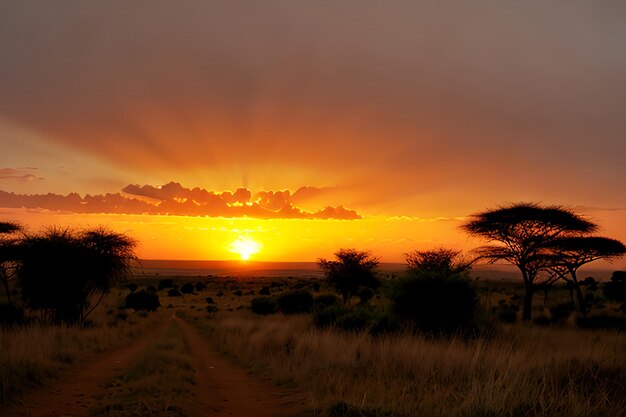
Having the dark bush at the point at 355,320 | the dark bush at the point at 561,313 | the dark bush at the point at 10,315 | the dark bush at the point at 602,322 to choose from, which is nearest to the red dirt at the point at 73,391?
the dark bush at the point at 355,320

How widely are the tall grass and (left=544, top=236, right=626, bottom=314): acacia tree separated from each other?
2202cm

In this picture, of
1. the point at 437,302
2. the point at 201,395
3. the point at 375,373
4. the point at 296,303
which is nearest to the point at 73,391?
the point at 201,395

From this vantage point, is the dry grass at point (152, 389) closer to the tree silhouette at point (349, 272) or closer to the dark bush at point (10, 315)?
the dark bush at point (10, 315)

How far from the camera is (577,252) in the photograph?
4084 cm

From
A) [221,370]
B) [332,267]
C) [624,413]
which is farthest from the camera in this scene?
[332,267]

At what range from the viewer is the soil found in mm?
10328

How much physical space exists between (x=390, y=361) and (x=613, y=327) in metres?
22.7

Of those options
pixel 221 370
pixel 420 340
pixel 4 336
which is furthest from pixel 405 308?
pixel 4 336

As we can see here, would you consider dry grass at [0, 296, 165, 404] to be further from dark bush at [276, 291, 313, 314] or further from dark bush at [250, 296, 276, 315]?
dark bush at [250, 296, 276, 315]

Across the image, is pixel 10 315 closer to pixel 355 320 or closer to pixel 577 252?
pixel 355 320

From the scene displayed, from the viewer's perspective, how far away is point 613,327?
30.1 meters

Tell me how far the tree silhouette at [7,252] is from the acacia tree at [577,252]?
38.9 meters

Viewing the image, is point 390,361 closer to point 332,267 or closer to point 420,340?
point 420,340

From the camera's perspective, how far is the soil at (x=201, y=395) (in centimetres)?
1033
